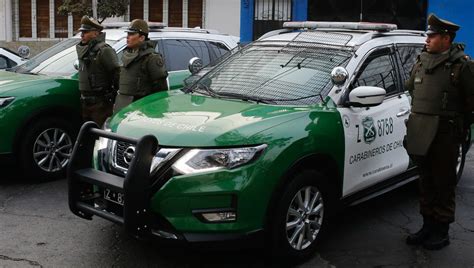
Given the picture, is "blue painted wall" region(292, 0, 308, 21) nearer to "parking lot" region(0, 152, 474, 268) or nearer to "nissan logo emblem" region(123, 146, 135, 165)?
"parking lot" region(0, 152, 474, 268)

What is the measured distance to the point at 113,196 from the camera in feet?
14.0

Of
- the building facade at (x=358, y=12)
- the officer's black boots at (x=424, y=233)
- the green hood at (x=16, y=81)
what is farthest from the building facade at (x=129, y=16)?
the officer's black boots at (x=424, y=233)

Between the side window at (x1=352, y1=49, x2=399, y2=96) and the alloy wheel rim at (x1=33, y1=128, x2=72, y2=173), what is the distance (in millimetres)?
3472

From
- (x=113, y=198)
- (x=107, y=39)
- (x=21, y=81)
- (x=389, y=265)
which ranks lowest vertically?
(x=389, y=265)

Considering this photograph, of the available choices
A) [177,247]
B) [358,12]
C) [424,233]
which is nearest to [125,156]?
[177,247]

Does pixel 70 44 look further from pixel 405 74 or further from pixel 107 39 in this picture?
pixel 405 74

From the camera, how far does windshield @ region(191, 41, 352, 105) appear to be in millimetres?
4934

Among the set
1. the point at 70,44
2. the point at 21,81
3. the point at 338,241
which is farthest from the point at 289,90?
the point at 70,44

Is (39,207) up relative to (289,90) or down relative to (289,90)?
down

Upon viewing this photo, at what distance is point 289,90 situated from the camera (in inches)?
196

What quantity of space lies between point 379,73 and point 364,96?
801mm

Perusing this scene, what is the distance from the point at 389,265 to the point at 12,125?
4022mm

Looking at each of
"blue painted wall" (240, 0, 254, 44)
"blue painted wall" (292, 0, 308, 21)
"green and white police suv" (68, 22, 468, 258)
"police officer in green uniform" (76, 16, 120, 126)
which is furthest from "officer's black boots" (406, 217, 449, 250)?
"blue painted wall" (240, 0, 254, 44)

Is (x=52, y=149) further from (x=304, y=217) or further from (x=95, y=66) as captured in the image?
(x=304, y=217)
